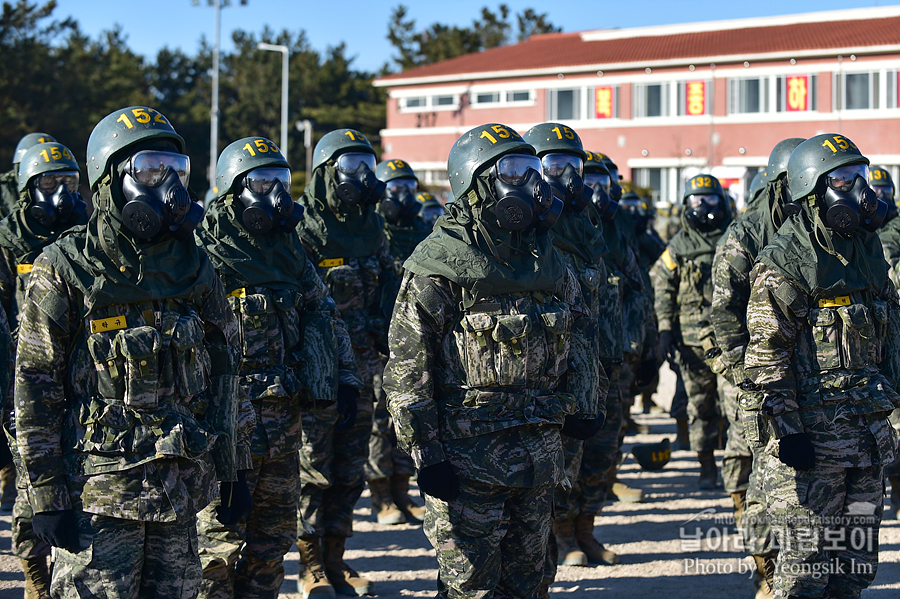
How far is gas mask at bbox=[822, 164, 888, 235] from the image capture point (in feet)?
15.4

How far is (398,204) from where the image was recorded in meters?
8.86

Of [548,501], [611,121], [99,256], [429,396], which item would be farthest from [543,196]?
[611,121]

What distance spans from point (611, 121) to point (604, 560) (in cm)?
3409

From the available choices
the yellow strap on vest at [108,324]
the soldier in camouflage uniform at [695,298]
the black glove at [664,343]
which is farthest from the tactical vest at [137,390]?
the soldier in camouflage uniform at [695,298]

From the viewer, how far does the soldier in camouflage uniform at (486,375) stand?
410 cm

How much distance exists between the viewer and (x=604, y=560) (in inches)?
265

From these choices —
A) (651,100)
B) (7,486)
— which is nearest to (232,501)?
(7,486)

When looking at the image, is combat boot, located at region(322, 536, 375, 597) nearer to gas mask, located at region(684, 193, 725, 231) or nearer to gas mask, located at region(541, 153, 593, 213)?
gas mask, located at region(541, 153, 593, 213)

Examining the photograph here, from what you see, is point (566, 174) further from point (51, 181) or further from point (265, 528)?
point (51, 181)

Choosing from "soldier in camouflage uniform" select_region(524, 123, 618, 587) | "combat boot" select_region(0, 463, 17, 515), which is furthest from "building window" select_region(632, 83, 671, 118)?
"combat boot" select_region(0, 463, 17, 515)

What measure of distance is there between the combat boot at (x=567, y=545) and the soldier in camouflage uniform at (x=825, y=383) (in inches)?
78.4

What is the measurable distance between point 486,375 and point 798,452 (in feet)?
5.68

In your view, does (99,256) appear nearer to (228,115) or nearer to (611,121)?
(611,121)

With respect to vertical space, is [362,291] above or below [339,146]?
below
